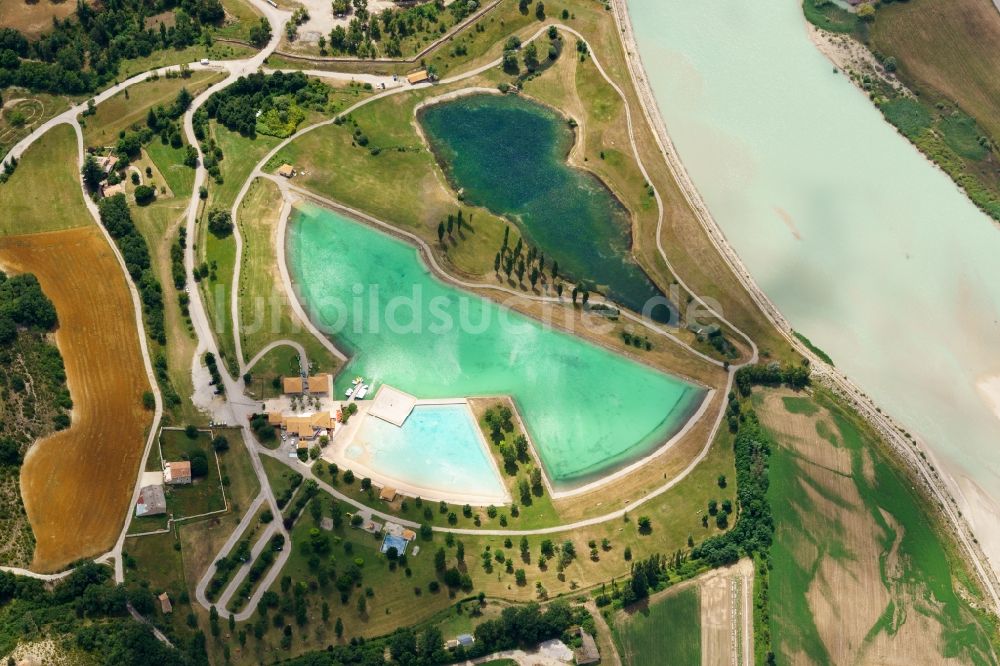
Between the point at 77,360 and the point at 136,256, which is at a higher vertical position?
the point at 136,256

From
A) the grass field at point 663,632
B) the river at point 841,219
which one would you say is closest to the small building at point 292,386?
the grass field at point 663,632

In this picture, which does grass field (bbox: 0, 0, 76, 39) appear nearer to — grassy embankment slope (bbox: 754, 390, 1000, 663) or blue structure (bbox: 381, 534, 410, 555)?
blue structure (bbox: 381, 534, 410, 555)

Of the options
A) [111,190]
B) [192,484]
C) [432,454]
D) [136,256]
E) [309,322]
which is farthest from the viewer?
[111,190]

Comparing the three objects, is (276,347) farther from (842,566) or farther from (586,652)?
(842,566)

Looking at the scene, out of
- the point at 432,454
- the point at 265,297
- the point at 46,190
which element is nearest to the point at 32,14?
the point at 46,190

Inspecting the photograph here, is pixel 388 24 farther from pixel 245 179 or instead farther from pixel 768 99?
pixel 768 99

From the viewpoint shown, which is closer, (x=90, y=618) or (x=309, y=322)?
(x=90, y=618)

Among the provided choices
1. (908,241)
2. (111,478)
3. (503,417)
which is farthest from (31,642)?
(908,241)

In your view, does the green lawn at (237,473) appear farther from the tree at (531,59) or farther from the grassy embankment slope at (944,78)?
the grassy embankment slope at (944,78)
